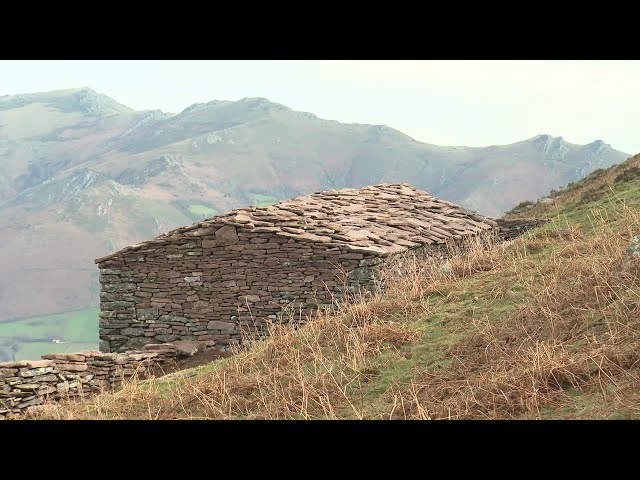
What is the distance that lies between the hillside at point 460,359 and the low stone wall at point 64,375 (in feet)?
9.37

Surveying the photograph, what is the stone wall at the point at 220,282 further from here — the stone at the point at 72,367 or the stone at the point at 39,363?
the stone at the point at 39,363

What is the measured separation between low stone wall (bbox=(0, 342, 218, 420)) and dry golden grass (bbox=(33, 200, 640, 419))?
285 cm

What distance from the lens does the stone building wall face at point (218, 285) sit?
1409cm

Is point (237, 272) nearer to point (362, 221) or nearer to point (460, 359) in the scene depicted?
point (362, 221)

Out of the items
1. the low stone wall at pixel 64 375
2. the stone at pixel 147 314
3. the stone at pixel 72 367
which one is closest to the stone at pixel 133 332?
the stone at pixel 147 314

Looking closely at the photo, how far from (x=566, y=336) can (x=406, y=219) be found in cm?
1154

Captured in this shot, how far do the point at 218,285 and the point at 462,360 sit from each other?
29.6ft

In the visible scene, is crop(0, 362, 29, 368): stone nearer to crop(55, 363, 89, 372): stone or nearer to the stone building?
crop(55, 363, 89, 372): stone

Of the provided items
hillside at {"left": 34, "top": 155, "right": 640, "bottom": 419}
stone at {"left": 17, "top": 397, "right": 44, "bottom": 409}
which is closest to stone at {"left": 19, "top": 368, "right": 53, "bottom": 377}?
stone at {"left": 17, "top": 397, "right": 44, "bottom": 409}

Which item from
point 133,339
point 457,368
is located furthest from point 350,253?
point 457,368

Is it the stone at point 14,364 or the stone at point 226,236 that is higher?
the stone at point 226,236

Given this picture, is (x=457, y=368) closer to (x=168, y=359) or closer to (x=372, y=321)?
(x=372, y=321)

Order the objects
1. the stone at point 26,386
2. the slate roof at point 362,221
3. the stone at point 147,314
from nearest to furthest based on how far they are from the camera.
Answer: the stone at point 26,386 < the slate roof at point 362,221 < the stone at point 147,314

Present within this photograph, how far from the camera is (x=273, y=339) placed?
8555 mm
